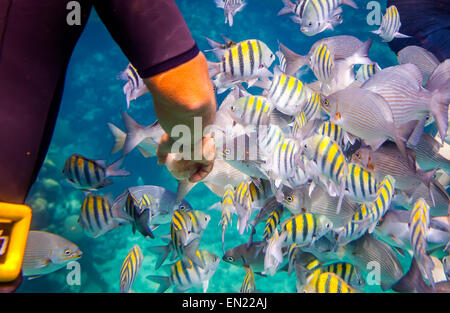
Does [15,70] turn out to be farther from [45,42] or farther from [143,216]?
[143,216]

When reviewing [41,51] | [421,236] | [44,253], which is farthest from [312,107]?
[44,253]

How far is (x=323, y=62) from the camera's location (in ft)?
9.98

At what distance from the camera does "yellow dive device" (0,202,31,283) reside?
A: 2.89 feet

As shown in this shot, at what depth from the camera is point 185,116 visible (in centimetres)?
111

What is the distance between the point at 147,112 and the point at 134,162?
261 cm

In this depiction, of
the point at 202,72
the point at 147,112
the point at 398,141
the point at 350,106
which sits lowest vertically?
the point at 147,112

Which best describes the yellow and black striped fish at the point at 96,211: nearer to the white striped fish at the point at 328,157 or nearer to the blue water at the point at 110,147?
the blue water at the point at 110,147

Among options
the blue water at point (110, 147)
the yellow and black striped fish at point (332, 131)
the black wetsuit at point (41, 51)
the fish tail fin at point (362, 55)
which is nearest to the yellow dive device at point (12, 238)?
the black wetsuit at point (41, 51)

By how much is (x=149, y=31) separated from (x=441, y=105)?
87.4 inches

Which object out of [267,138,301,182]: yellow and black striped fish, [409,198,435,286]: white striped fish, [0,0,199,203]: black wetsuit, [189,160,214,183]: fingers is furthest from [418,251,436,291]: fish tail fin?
[0,0,199,203]: black wetsuit

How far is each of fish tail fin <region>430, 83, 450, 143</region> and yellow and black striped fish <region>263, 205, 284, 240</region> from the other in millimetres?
1505

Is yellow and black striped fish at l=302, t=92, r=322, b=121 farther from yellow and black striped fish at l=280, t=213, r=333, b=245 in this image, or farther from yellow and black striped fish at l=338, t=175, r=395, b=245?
yellow and black striped fish at l=280, t=213, r=333, b=245
